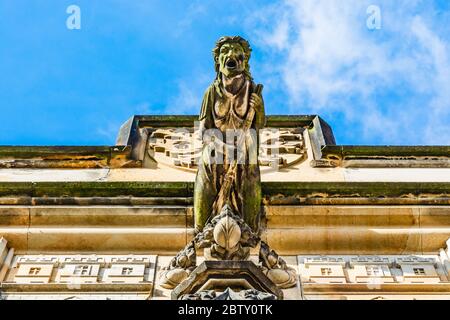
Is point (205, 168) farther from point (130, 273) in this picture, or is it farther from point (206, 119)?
point (130, 273)

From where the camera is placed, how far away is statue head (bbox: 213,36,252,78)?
9.84m

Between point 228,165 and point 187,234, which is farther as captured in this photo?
point 187,234

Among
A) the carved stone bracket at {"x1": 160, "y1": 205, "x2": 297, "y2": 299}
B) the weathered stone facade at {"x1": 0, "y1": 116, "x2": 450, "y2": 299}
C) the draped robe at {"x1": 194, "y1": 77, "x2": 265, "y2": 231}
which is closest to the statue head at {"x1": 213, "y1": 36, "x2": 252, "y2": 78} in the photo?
the draped robe at {"x1": 194, "y1": 77, "x2": 265, "y2": 231}

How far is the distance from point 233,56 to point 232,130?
2.06 feet

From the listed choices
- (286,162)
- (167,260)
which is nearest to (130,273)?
(167,260)

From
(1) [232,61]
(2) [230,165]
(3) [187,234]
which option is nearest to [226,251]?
(2) [230,165]

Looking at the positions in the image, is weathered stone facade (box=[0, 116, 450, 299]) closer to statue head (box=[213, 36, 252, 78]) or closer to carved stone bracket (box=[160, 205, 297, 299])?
carved stone bracket (box=[160, 205, 297, 299])

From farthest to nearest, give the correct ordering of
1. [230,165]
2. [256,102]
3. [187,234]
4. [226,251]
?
[187,234]
[230,165]
[256,102]
[226,251]

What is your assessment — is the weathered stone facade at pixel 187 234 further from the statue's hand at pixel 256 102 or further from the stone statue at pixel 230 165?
the statue's hand at pixel 256 102

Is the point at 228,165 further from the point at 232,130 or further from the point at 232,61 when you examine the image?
the point at 232,61

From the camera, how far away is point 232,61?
9.84 metres

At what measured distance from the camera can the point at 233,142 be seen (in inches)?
390

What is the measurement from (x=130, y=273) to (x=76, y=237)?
2.62 feet

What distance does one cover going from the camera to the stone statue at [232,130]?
32.3 feet
